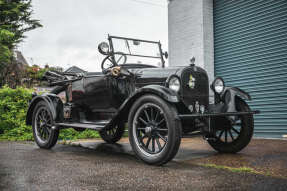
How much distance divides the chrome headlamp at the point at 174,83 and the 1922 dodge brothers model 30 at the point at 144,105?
0.04 feet

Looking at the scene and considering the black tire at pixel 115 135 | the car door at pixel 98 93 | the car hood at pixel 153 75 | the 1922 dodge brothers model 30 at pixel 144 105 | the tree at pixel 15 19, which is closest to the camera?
the 1922 dodge brothers model 30 at pixel 144 105

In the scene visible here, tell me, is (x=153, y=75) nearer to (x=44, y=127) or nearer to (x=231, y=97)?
(x=231, y=97)

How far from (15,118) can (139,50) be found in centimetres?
384

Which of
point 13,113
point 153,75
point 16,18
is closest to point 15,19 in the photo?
point 16,18

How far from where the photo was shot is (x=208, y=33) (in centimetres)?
832

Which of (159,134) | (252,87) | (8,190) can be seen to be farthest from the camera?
(252,87)

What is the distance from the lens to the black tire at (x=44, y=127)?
5.27m

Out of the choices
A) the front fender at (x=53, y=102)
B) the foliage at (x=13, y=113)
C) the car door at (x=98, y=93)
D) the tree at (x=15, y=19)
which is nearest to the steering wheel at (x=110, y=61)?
the car door at (x=98, y=93)

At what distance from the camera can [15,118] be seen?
23.9 ft

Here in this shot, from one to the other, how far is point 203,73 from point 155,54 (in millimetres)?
1660

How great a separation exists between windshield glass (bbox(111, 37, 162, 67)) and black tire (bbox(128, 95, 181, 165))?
5.29 feet

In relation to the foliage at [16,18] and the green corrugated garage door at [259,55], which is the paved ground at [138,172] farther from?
the foliage at [16,18]

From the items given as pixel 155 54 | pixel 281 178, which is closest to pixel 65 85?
pixel 155 54

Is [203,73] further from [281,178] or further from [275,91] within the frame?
[275,91]
